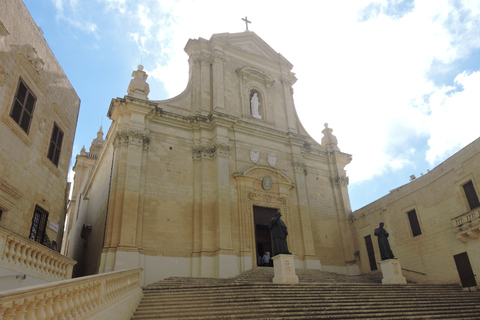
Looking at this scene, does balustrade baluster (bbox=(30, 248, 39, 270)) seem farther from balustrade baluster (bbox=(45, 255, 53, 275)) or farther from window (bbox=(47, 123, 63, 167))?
window (bbox=(47, 123, 63, 167))

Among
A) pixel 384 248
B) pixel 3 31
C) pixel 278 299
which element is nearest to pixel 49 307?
pixel 278 299

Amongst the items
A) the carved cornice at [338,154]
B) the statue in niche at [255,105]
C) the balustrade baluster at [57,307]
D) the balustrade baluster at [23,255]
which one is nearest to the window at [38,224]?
the balustrade baluster at [23,255]

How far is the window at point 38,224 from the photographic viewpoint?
11016 mm

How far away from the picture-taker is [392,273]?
13.9 metres

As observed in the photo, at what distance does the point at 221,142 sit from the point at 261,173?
273cm

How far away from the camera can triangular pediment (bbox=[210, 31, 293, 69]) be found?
2216 cm

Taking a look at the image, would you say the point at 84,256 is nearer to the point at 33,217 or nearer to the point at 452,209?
the point at 33,217

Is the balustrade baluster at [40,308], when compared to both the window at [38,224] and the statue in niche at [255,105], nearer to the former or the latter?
the window at [38,224]

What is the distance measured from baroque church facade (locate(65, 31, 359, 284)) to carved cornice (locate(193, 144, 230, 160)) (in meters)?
0.05

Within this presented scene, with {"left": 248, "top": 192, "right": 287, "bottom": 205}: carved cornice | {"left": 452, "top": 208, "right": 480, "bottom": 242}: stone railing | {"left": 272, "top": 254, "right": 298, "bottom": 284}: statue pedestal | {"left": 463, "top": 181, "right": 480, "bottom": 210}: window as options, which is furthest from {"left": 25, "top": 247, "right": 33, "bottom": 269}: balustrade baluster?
{"left": 463, "top": 181, "right": 480, "bottom": 210}: window

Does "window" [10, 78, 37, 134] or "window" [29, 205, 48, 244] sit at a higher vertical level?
"window" [10, 78, 37, 134]

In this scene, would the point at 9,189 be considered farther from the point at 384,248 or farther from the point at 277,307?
the point at 384,248

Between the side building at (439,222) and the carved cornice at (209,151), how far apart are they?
865cm

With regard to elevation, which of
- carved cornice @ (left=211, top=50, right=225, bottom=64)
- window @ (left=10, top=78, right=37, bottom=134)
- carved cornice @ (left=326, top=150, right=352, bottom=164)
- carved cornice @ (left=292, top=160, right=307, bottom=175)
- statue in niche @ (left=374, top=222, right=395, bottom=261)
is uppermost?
carved cornice @ (left=211, top=50, right=225, bottom=64)
